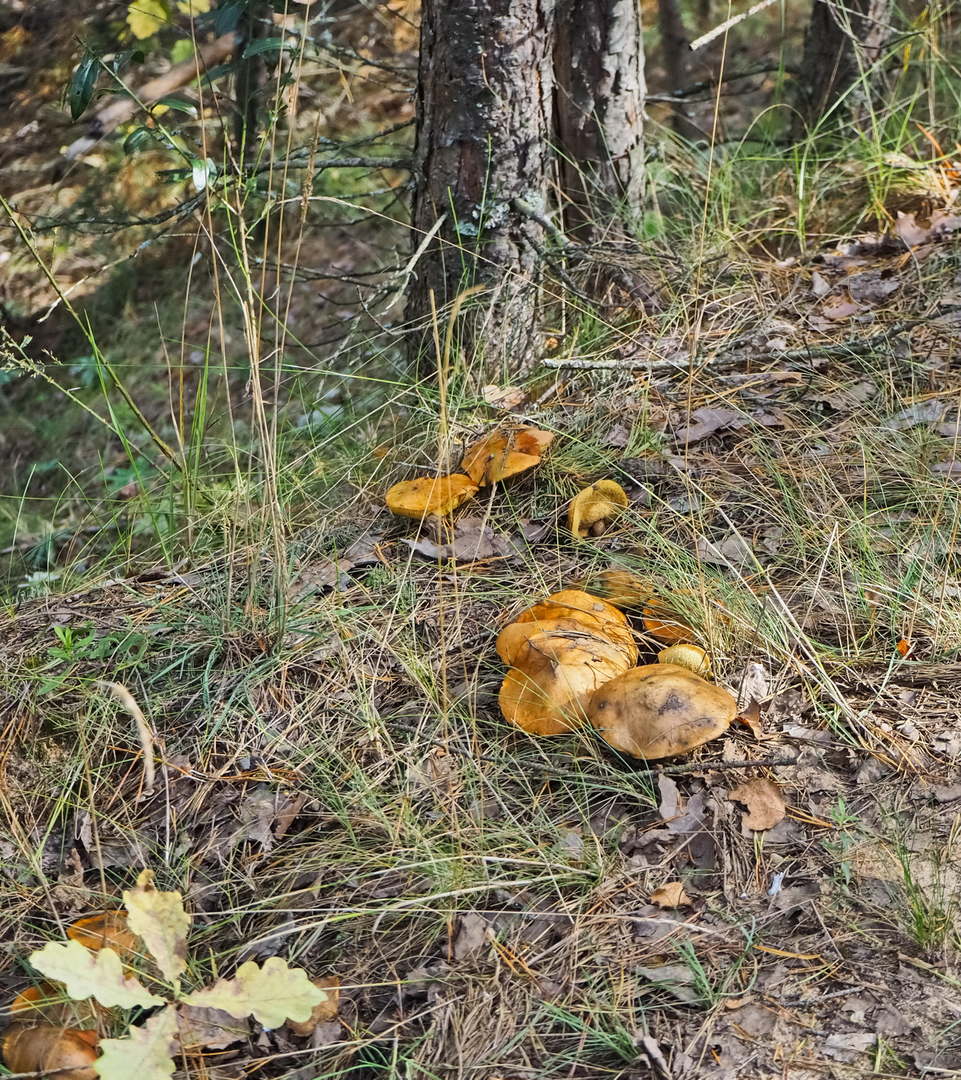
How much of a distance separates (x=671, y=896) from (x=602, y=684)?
420 mm

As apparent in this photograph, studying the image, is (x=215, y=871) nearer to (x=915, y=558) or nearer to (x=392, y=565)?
(x=392, y=565)

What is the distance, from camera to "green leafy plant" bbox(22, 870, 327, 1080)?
1330mm

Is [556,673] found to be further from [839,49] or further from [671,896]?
[839,49]

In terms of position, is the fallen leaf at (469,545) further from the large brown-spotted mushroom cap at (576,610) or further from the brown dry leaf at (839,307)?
the brown dry leaf at (839,307)

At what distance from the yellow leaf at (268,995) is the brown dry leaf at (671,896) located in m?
0.62

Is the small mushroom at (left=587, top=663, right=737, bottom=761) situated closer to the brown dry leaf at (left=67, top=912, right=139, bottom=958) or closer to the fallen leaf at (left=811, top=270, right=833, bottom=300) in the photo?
the brown dry leaf at (left=67, top=912, right=139, bottom=958)

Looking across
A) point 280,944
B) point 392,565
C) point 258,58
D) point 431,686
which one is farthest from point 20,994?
point 258,58

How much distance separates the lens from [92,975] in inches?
53.0

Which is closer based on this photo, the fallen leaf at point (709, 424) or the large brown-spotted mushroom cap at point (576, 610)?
the large brown-spotted mushroom cap at point (576, 610)

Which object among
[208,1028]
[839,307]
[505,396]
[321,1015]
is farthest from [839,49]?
[208,1028]

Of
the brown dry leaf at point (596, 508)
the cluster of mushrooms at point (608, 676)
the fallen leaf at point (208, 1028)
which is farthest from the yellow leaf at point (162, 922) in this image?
the brown dry leaf at point (596, 508)

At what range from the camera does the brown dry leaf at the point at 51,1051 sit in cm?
137

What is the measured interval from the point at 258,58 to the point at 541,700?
3.44m

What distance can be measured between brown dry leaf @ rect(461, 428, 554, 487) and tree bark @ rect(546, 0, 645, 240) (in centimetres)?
112
